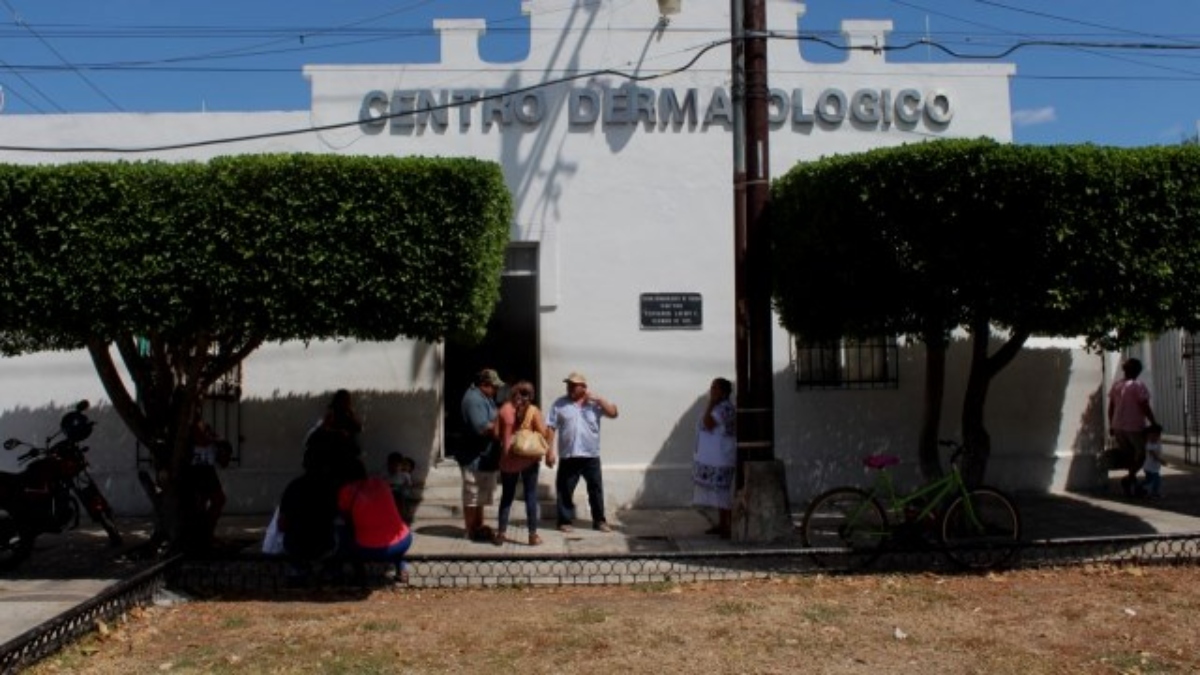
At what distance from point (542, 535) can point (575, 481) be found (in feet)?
2.02

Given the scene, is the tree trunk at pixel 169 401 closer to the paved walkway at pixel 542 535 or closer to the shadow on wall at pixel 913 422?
the paved walkway at pixel 542 535

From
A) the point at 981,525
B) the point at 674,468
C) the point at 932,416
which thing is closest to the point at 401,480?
the point at 674,468

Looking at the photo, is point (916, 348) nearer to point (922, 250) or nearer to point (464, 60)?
point (922, 250)

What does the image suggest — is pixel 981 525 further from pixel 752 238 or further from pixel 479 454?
pixel 479 454

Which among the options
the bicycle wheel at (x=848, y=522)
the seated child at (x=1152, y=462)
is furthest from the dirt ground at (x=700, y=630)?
the seated child at (x=1152, y=462)

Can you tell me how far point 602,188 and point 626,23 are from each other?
1.89 meters

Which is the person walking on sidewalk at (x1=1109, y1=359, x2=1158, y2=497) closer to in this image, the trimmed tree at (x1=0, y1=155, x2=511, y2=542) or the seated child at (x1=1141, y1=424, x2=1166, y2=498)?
the seated child at (x1=1141, y1=424, x2=1166, y2=498)

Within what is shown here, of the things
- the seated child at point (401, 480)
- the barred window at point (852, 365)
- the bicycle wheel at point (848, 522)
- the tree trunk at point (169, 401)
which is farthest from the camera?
the barred window at point (852, 365)

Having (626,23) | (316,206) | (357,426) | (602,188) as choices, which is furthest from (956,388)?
(316,206)

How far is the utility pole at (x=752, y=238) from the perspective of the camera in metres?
9.14

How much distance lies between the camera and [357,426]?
10.1 meters

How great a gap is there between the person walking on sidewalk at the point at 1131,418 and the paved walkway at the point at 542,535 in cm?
41

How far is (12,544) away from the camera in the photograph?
8.56 meters

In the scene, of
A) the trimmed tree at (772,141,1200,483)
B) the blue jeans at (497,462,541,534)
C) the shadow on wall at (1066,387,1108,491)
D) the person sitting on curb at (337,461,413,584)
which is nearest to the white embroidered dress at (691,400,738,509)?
the blue jeans at (497,462,541,534)
